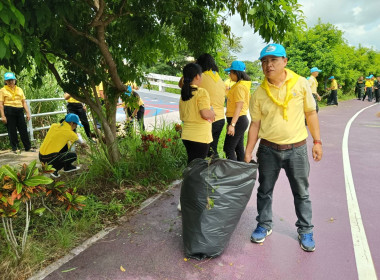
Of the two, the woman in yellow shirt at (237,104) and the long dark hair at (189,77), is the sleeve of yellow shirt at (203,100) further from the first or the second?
the woman in yellow shirt at (237,104)

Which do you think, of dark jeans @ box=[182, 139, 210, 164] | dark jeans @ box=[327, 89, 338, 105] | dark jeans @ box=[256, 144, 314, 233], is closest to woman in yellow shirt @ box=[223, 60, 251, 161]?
dark jeans @ box=[182, 139, 210, 164]

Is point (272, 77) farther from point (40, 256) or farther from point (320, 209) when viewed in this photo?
point (40, 256)

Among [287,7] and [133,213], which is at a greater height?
[287,7]

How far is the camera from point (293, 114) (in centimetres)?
284

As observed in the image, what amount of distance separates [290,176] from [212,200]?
86 centimetres

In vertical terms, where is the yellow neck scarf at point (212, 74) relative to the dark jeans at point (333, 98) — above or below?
above

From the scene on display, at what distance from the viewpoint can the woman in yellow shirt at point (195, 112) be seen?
3.33 metres

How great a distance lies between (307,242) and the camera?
2.99m

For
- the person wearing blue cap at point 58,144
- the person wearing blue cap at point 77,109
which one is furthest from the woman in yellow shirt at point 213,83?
the person wearing blue cap at point 77,109

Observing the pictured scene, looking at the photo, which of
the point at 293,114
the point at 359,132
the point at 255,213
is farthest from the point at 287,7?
the point at 359,132

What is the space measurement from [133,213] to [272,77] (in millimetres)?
2284

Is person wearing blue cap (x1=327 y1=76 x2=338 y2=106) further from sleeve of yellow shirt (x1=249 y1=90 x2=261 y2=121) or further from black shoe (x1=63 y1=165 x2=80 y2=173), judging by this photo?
sleeve of yellow shirt (x1=249 y1=90 x2=261 y2=121)

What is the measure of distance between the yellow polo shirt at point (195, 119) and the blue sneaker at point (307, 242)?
4.68ft

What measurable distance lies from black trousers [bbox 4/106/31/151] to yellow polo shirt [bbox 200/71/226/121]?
444 cm
